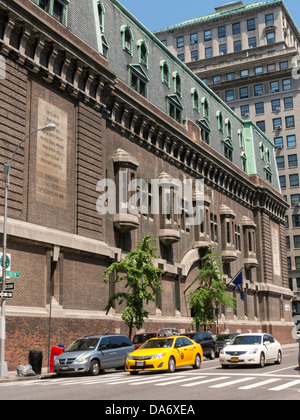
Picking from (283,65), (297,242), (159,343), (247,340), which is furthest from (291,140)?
(159,343)

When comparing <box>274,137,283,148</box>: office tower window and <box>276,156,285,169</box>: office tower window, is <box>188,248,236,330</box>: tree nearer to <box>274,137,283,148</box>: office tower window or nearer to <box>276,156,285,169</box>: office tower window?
<box>274,137,283,148</box>: office tower window

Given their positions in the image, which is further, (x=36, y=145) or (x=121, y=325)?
(x=121, y=325)

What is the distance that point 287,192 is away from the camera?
338 ft

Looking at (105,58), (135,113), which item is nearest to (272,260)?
(135,113)

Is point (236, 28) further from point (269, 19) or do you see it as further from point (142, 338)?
point (142, 338)

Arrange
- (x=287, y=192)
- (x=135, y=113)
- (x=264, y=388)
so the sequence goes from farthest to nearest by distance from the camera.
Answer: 1. (x=287, y=192)
2. (x=135, y=113)
3. (x=264, y=388)

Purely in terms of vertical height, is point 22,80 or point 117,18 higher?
point 117,18

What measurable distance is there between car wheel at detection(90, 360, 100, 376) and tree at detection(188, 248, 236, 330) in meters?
20.3

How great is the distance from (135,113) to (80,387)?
87.8ft

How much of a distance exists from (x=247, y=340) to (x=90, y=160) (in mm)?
14783

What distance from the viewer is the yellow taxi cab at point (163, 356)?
22.2m

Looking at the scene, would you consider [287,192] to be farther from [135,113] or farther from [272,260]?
[135,113]

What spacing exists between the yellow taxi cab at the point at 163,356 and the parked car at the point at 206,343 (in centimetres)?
650

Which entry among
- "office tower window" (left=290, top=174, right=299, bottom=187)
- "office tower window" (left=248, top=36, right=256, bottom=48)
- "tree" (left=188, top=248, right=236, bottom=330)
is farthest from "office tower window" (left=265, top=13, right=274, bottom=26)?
"tree" (left=188, top=248, right=236, bottom=330)
